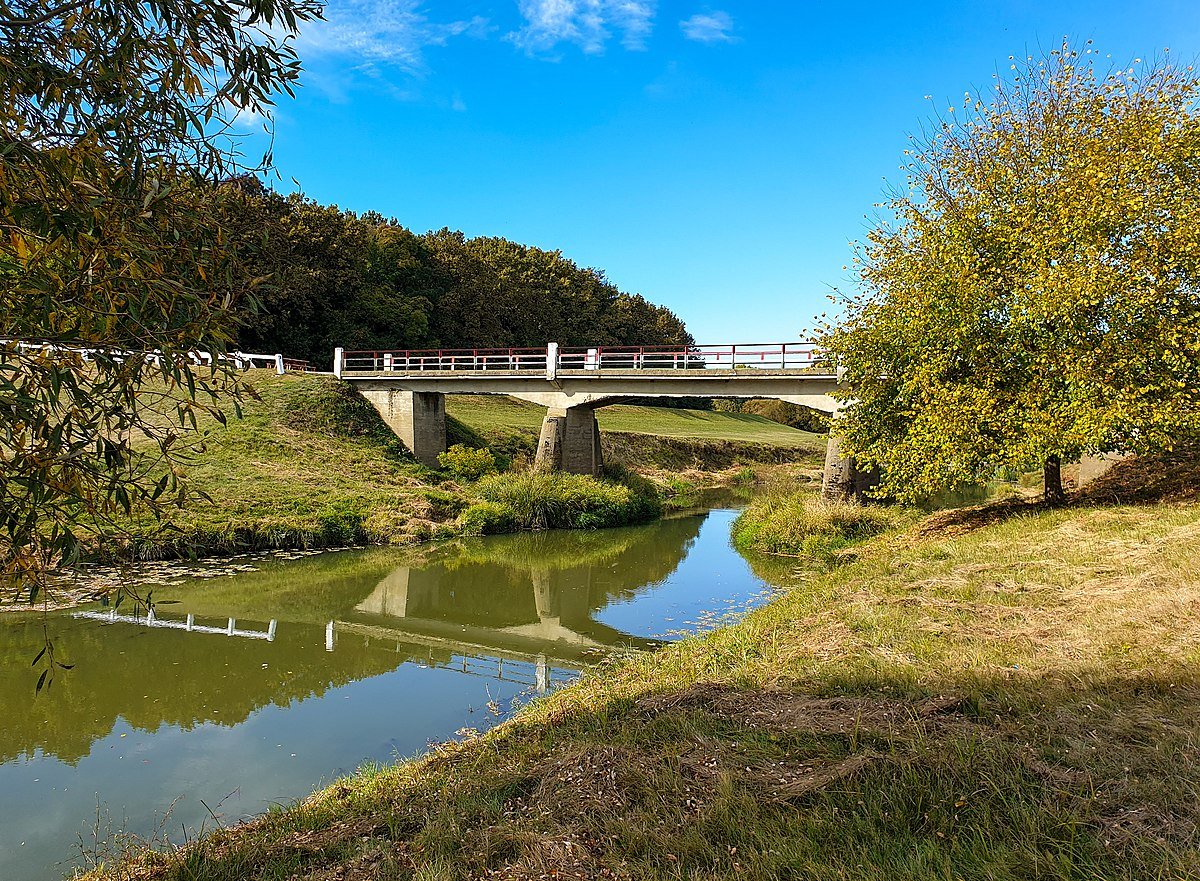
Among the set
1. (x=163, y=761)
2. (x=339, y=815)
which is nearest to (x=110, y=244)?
(x=339, y=815)

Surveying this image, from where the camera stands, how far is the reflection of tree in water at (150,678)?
867cm

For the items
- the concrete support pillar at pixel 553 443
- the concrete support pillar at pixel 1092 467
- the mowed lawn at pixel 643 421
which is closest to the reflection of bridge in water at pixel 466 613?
the concrete support pillar at pixel 553 443

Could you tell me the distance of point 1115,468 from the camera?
1867 centimetres

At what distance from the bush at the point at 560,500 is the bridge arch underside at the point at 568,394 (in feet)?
7.36

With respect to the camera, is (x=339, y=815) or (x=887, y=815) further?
(x=339, y=815)

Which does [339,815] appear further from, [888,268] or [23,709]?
[888,268]

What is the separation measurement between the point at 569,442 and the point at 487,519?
6.43 metres

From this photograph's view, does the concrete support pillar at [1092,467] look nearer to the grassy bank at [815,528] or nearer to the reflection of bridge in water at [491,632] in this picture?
the grassy bank at [815,528]

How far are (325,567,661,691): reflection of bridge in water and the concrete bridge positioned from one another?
9.78 metres

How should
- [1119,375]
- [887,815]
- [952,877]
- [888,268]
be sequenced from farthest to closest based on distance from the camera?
[888,268] → [1119,375] → [887,815] → [952,877]

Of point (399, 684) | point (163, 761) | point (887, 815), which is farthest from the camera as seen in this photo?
point (399, 684)

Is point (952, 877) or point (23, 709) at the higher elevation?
point (952, 877)

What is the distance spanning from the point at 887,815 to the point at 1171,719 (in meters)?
2.13

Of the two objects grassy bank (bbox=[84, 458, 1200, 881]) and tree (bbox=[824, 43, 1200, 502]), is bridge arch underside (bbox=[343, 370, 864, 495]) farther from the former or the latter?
grassy bank (bbox=[84, 458, 1200, 881])
